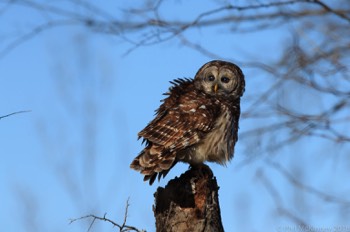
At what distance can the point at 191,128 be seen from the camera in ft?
18.2

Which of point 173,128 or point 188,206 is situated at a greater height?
point 173,128

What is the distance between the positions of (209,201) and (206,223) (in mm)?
207

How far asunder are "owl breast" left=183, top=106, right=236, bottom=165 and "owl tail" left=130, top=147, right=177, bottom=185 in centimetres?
39

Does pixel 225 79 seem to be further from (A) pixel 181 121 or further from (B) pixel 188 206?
(B) pixel 188 206

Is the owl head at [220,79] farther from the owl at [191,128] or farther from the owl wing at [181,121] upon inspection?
the owl wing at [181,121]

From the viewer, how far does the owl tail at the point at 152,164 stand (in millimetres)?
5000

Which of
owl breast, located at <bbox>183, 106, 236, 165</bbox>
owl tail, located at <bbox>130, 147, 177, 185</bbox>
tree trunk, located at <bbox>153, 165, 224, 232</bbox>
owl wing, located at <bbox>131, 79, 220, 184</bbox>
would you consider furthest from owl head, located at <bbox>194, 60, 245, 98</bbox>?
tree trunk, located at <bbox>153, 165, 224, 232</bbox>

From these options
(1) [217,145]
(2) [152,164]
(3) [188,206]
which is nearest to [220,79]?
(1) [217,145]

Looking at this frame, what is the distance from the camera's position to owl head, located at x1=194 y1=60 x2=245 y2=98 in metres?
6.42

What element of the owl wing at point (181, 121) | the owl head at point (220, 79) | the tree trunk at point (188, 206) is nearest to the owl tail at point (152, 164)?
the owl wing at point (181, 121)

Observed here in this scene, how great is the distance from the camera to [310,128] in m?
6.10

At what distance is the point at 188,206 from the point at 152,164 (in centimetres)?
63

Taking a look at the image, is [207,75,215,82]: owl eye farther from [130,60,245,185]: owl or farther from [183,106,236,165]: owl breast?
[183,106,236,165]: owl breast

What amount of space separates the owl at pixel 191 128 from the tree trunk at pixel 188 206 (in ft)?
1.54
